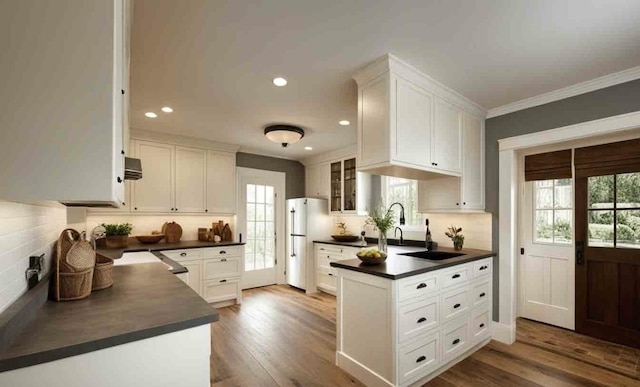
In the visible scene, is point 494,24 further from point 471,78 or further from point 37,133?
point 37,133

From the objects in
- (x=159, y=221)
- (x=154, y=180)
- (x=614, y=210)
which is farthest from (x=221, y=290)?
(x=614, y=210)

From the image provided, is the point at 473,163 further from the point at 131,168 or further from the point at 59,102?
the point at 59,102

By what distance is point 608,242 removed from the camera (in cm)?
313

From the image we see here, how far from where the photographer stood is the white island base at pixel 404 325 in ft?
7.16

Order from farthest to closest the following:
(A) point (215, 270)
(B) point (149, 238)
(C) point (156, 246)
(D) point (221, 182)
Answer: (D) point (221, 182) < (A) point (215, 270) < (B) point (149, 238) < (C) point (156, 246)

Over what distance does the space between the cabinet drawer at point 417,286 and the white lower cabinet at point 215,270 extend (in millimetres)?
2977

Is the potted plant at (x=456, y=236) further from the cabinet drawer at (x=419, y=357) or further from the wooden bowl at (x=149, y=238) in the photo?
the wooden bowl at (x=149, y=238)

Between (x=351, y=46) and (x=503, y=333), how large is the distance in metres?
3.18

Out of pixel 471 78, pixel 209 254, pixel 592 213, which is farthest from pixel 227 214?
pixel 592 213

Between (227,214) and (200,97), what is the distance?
Answer: 2416mm

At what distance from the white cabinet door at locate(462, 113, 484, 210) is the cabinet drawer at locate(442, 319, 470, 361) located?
118 cm

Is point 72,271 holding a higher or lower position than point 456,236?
higher

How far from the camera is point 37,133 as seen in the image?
888mm

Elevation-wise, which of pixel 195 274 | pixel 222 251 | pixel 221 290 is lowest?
pixel 221 290
